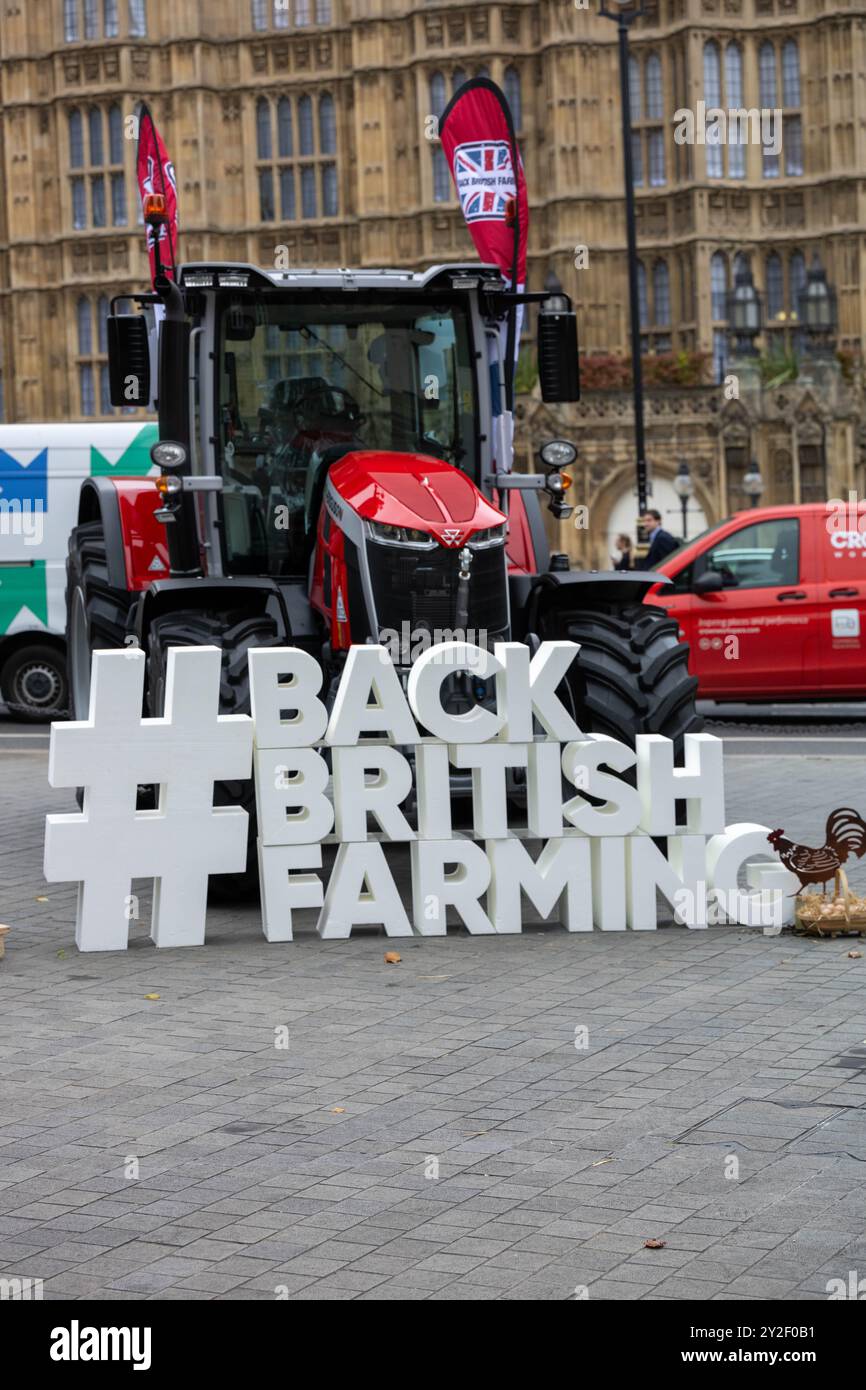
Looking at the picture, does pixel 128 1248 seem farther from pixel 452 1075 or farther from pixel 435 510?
pixel 435 510

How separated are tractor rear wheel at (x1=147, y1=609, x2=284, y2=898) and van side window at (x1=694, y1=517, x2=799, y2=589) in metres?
8.31

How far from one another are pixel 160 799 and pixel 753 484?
35.7 m

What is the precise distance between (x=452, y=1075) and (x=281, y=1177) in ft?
3.57

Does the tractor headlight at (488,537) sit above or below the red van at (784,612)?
above

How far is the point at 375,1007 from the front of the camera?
7.12 m

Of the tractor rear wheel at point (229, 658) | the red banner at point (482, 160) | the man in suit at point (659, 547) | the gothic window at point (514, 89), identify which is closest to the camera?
the tractor rear wheel at point (229, 658)

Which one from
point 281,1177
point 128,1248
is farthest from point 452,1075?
point 128,1248

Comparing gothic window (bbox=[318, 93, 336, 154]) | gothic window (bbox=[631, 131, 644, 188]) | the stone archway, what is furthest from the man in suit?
gothic window (bbox=[318, 93, 336, 154])

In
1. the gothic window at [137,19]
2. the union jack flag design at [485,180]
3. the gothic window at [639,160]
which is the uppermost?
the gothic window at [137,19]

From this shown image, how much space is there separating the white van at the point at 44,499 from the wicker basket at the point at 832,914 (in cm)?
1102

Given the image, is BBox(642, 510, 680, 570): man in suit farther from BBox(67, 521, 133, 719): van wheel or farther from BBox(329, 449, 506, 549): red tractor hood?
BBox(329, 449, 506, 549): red tractor hood

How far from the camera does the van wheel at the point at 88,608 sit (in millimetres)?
11703

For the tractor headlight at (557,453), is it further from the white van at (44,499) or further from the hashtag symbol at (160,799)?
the white van at (44,499)

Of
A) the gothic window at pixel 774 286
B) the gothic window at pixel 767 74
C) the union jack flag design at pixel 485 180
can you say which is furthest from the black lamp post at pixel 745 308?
the union jack flag design at pixel 485 180
